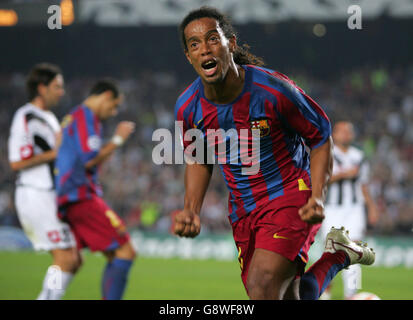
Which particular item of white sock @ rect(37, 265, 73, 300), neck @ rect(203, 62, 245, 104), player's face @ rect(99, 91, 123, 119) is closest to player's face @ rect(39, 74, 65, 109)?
player's face @ rect(99, 91, 123, 119)

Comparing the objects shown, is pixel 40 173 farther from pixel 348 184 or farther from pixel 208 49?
pixel 348 184

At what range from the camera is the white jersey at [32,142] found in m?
5.70

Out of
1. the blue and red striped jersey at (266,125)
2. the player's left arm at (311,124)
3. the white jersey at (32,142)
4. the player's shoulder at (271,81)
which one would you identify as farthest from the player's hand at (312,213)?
the white jersey at (32,142)

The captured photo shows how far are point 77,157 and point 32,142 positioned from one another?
449mm

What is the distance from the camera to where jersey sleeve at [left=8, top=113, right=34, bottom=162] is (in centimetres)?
567

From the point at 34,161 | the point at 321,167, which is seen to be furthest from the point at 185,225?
the point at 34,161

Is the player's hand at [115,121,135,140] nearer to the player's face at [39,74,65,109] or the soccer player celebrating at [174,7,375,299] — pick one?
the player's face at [39,74,65,109]

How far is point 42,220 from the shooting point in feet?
18.4

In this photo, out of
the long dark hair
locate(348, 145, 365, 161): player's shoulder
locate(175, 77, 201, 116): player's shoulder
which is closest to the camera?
the long dark hair

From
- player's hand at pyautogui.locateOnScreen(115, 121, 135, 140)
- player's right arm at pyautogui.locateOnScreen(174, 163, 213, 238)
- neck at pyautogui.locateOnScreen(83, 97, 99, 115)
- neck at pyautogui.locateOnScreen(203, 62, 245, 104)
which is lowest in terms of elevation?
player's right arm at pyautogui.locateOnScreen(174, 163, 213, 238)

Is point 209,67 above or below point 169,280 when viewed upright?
above

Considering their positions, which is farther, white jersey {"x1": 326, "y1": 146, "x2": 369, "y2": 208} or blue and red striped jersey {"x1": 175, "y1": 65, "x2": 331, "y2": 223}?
white jersey {"x1": 326, "y1": 146, "x2": 369, "y2": 208}
